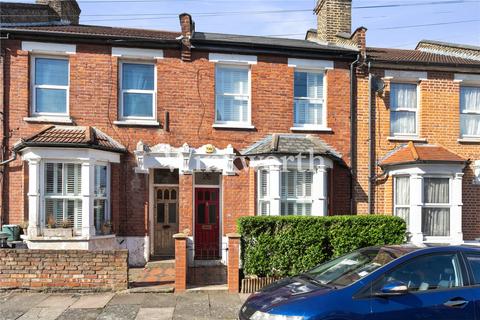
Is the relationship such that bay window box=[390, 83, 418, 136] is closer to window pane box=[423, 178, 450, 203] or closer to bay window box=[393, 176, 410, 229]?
bay window box=[393, 176, 410, 229]

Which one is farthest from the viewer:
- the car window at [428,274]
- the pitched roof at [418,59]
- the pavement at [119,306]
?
the pitched roof at [418,59]

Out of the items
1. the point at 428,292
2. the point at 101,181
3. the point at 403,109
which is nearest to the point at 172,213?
the point at 101,181

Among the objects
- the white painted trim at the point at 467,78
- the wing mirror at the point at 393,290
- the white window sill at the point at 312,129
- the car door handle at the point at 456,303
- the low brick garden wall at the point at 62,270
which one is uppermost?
the white painted trim at the point at 467,78

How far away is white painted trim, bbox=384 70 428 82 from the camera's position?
12.0 meters

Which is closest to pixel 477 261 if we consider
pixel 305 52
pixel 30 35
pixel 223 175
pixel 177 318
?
pixel 177 318

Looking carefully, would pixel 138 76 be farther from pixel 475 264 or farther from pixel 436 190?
pixel 475 264

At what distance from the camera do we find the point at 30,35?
1051 centimetres

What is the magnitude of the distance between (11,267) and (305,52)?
8911 millimetres

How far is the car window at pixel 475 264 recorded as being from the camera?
491cm

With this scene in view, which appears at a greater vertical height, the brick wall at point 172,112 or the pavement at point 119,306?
the brick wall at point 172,112

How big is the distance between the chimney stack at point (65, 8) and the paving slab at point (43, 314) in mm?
9886

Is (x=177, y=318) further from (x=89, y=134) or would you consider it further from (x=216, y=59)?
(x=216, y=59)

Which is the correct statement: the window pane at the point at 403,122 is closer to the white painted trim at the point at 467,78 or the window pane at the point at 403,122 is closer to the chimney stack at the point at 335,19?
the white painted trim at the point at 467,78

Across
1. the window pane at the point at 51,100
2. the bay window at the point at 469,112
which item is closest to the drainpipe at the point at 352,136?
the bay window at the point at 469,112
